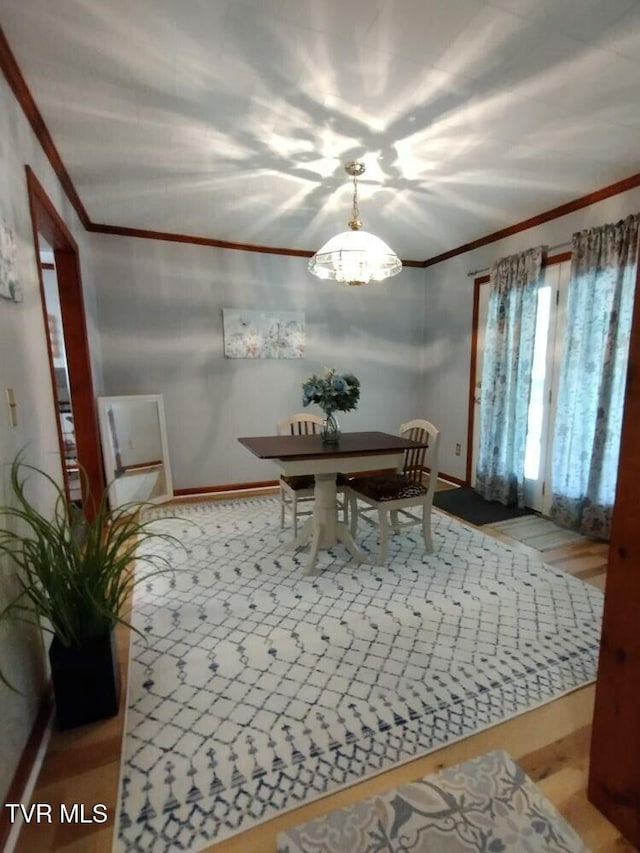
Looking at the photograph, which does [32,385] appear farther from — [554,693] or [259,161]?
[554,693]

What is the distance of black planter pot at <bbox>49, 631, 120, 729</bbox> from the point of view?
1415 millimetres

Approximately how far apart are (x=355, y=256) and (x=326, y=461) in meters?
1.25

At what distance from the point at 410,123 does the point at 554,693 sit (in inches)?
105

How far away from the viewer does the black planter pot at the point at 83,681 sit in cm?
142

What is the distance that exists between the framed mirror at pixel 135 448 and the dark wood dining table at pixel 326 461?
148 centimetres

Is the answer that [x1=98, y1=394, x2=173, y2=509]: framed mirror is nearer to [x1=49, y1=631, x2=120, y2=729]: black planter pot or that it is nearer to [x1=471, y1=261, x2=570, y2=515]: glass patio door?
[x1=49, y1=631, x2=120, y2=729]: black planter pot

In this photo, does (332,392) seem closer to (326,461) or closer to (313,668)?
(326,461)

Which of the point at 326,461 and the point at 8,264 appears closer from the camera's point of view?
the point at 8,264

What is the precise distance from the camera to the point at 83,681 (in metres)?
1.43

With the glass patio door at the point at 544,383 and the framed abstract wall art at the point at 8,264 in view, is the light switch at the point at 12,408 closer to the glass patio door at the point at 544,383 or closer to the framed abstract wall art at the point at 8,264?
the framed abstract wall art at the point at 8,264

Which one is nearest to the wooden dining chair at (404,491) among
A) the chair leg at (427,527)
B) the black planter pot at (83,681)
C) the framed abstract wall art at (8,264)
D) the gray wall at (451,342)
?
the chair leg at (427,527)

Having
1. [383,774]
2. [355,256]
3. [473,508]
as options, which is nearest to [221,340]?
[355,256]

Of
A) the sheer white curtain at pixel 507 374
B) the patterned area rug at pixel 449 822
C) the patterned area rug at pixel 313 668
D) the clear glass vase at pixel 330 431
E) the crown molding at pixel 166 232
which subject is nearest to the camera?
the patterned area rug at pixel 449 822

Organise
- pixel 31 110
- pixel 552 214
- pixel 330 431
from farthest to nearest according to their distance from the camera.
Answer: pixel 552 214
pixel 330 431
pixel 31 110
